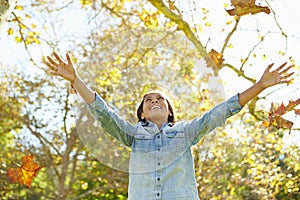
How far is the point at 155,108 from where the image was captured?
2.11m

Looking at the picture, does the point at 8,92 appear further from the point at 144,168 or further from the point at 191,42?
the point at 144,168

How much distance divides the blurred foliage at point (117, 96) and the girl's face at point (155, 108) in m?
0.34

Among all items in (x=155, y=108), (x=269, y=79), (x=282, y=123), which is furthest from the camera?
(x=282, y=123)

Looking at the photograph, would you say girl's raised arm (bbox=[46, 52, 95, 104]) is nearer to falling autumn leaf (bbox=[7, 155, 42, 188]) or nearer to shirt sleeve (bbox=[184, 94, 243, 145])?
shirt sleeve (bbox=[184, 94, 243, 145])

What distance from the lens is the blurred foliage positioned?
2.99 metres

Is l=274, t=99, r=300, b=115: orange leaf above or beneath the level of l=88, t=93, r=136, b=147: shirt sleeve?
above

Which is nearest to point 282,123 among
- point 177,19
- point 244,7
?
point 244,7

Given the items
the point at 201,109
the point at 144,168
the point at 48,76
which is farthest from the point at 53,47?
the point at 144,168

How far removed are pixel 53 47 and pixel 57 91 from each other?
0.62 m

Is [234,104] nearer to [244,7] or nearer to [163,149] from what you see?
[163,149]

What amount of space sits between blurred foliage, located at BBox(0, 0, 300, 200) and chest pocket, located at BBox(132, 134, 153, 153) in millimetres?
424

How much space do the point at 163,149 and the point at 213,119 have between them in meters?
0.22

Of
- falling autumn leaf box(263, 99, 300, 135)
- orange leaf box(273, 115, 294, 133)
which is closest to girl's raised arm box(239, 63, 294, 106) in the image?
falling autumn leaf box(263, 99, 300, 135)

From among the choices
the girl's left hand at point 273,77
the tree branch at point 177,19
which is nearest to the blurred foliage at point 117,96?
the tree branch at point 177,19
